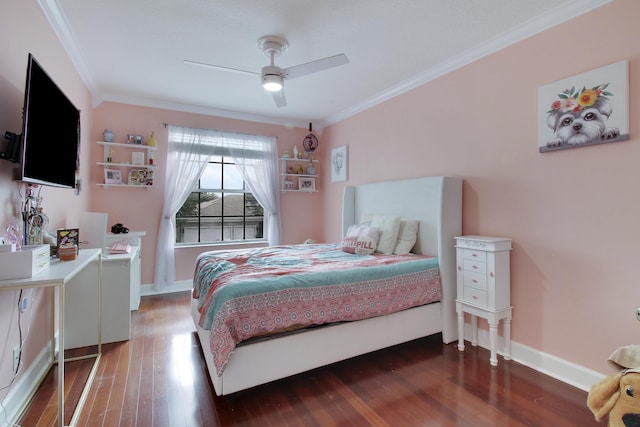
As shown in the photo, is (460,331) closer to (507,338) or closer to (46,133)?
(507,338)

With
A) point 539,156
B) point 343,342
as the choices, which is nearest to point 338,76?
point 539,156

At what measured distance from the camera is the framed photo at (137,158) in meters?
3.96

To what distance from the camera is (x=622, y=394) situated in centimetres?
124

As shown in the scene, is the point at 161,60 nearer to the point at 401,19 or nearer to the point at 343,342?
the point at 401,19

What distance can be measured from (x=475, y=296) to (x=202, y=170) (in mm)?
3725

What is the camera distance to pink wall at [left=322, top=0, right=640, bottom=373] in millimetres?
1891

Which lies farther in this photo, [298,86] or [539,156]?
[298,86]

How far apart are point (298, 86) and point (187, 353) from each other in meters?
2.93

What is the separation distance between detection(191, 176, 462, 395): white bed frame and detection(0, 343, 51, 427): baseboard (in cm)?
99

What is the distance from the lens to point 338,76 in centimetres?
327

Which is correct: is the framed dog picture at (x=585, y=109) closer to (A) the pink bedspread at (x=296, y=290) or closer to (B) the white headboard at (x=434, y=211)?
(B) the white headboard at (x=434, y=211)

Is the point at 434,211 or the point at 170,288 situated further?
Result: the point at 170,288

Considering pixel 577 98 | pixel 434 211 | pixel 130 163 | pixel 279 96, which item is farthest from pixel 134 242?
pixel 577 98

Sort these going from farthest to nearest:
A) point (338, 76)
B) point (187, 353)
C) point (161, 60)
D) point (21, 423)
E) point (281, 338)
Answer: point (338, 76), point (161, 60), point (187, 353), point (281, 338), point (21, 423)
